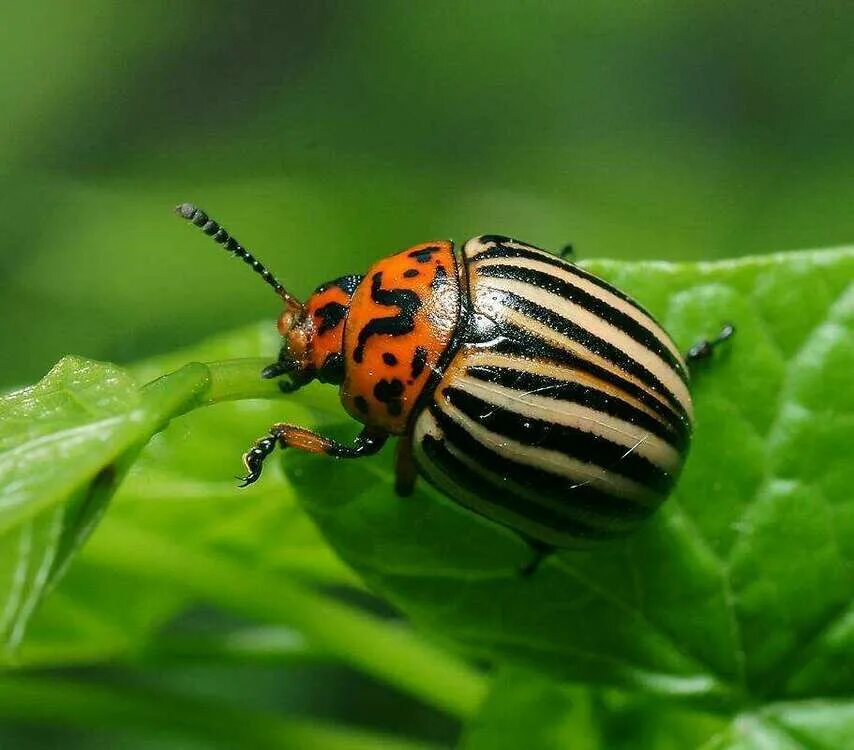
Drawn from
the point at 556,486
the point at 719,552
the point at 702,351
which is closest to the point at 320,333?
the point at 556,486

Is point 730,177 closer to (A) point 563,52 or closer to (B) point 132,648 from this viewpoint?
(A) point 563,52

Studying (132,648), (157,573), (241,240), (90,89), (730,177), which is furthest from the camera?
(90,89)

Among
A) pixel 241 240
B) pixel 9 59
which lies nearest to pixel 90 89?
pixel 9 59

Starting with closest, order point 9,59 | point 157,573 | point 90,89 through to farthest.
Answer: point 157,573
point 9,59
point 90,89

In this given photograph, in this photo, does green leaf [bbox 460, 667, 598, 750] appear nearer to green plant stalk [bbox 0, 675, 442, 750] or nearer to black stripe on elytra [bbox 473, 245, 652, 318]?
green plant stalk [bbox 0, 675, 442, 750]

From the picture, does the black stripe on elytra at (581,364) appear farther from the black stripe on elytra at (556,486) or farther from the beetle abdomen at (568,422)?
the black stripe on elytra at (556,486)

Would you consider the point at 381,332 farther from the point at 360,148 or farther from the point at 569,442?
the point at 360,148

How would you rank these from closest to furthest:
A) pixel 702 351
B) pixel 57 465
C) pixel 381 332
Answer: pixel 57 465 < pixel 702 351 < pixel 381 332
